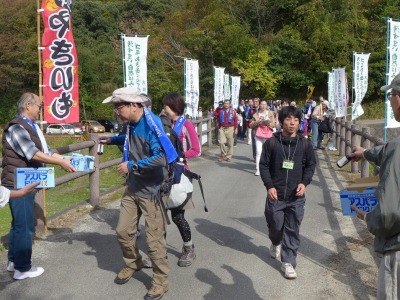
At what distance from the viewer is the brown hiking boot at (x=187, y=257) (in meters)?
4.77

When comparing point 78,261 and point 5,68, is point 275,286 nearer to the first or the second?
point 78,261

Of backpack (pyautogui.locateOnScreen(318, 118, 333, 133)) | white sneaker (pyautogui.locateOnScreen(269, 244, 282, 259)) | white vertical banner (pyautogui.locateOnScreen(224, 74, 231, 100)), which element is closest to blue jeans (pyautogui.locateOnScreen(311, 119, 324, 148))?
backpack (pyautogui.locateOnScreen(318, 118, 333, 133))

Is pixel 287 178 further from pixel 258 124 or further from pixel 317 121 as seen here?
pixel 317 121

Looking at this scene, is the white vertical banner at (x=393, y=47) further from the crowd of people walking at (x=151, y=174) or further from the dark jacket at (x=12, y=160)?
→ the dark jacket at (x=12, y=160)

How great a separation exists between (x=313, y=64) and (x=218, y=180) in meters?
30.4

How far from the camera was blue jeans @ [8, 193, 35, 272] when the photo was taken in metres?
4.24

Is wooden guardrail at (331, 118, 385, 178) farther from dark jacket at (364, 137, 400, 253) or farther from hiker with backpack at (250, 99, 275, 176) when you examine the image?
dark jacket at (364, 137, 400, 253)

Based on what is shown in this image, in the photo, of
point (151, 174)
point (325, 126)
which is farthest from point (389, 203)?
point (325, 126)

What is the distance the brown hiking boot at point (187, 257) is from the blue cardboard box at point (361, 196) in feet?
7.29

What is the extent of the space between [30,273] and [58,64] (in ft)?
9.38

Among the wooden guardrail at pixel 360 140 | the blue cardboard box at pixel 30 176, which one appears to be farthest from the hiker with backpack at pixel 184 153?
the wooden guardrail at pixel 360 140

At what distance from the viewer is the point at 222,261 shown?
16.1ft

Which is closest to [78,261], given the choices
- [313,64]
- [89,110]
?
[313,64]

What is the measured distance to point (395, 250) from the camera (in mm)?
2215
